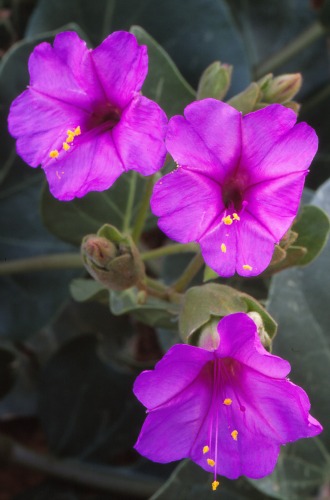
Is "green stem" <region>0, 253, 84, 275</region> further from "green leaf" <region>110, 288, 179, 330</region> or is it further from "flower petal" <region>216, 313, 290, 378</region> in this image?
"flower petal" <region>216, 313, 290, 378</region>

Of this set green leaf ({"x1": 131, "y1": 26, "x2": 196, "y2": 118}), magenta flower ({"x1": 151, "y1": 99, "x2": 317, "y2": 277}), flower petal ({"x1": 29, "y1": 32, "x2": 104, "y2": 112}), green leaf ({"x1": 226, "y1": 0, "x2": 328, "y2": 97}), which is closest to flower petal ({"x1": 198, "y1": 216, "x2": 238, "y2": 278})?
magenta flower ({"x1": 151, "y1": 99, "x2": 317, "y2": 277})

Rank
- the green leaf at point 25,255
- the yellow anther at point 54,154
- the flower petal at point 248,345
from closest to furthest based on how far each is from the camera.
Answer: the flower petal at point 248,345, the yellow anther at point 54,154, the green leaf at point 25,255

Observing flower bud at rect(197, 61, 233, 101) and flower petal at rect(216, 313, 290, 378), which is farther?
flower bud at rect(197, 61, 233, 101)

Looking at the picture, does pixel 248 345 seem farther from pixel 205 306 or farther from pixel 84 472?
pixel 84 472

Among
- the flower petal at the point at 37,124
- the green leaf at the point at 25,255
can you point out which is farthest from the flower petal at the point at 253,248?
the green leaf at the point at 25,255

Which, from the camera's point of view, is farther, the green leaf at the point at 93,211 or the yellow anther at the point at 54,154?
the green leaf at the point at 93,211

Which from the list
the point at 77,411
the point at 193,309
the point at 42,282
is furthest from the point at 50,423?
the point at 193,309

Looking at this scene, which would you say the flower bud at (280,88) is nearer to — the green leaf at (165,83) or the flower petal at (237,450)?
the green leaf at (165,83)

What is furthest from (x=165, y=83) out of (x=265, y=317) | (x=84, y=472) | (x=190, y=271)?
(x=84, y=472)
